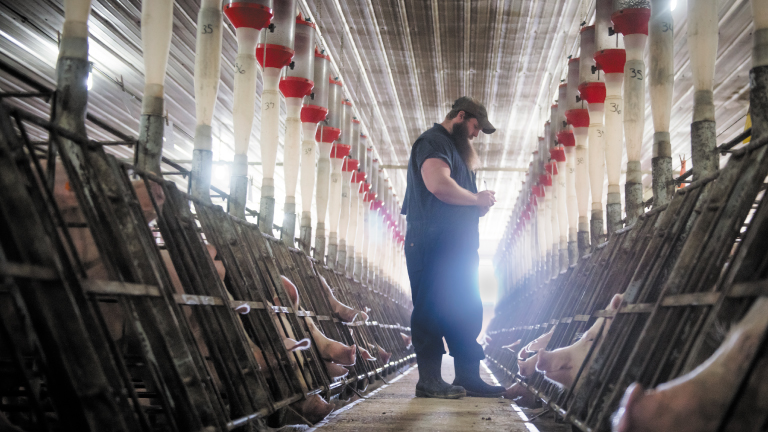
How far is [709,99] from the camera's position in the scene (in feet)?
12.6

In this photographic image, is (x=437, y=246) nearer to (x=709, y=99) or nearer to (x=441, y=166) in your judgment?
(x=441, y=166)

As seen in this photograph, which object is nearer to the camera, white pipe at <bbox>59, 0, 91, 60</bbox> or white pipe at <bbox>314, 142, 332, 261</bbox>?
white pipe at <bbox>59, 0, 91, 60</bbox>

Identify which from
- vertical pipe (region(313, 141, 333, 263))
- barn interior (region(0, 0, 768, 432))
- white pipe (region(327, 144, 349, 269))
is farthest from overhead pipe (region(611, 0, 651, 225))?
white pipe (region(327, 144, 349, 269))

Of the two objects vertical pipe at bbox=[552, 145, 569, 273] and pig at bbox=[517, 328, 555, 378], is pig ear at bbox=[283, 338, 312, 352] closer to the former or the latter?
pig at bbox=[517, 328, 555, 378]

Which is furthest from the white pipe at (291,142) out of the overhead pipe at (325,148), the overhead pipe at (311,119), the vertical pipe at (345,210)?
the vertical pipe at (345,210)

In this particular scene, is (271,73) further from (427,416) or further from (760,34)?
(760,34)

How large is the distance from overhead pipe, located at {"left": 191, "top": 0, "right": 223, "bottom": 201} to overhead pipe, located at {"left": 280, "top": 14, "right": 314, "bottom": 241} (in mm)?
2594

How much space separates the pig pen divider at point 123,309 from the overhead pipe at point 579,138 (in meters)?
4.78

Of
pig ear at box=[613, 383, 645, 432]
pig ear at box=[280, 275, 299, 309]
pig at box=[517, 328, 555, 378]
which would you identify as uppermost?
pig ear at box=[280, 275, 299, 309]

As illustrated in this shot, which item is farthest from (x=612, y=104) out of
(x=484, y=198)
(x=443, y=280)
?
(x=443, y=280)

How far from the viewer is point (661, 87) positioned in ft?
16.3

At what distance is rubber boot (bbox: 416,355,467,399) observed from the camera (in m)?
4.86

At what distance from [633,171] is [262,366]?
11.2ft

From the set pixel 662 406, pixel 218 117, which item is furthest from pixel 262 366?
pixel 218 117
